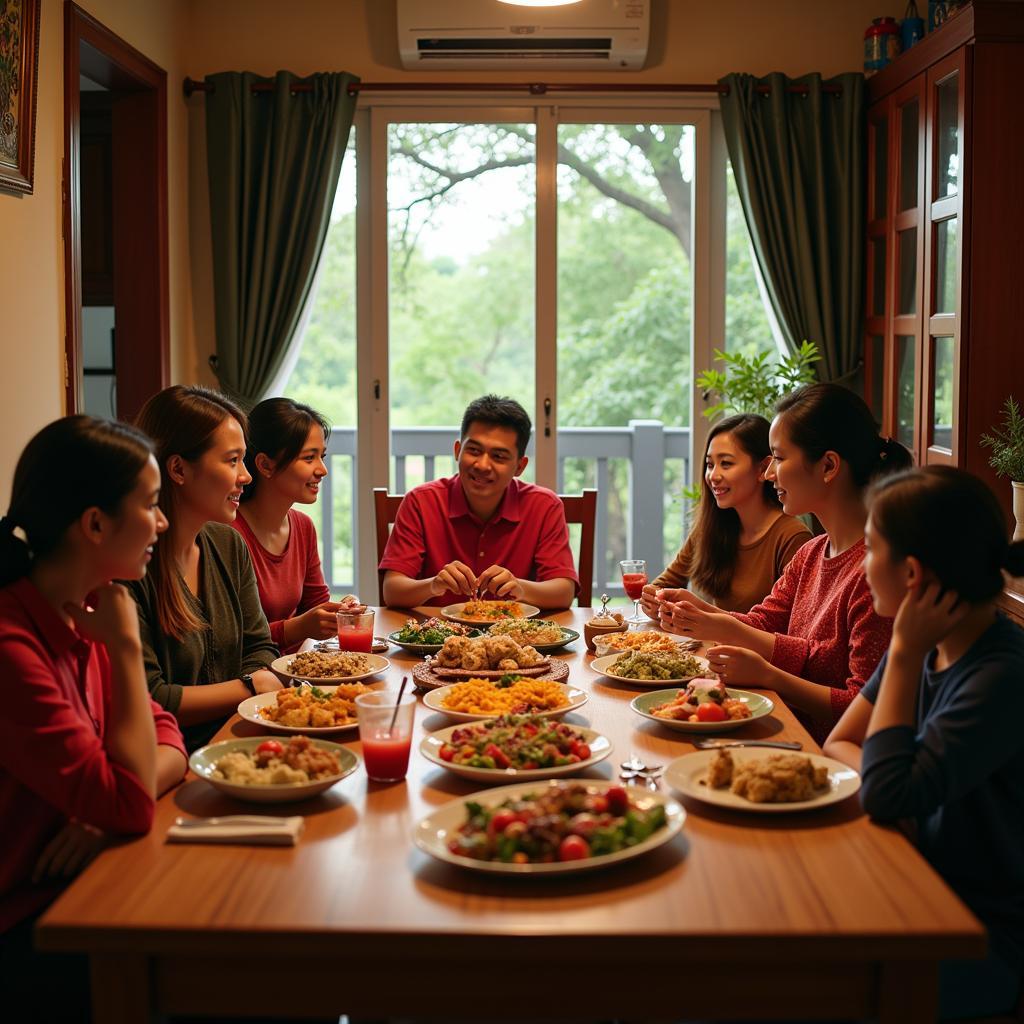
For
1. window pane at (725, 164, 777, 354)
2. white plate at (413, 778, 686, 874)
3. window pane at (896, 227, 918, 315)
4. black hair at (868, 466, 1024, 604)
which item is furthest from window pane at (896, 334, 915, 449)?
white plate at (413, 778, 686, 874)

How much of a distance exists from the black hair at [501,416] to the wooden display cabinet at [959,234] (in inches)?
53.4

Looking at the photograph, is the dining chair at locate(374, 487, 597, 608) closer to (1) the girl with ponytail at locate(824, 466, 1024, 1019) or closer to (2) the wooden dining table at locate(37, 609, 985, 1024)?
(1) the girl with ponytail at locate(824, 466, 1024, 1019)

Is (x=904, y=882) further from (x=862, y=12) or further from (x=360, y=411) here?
(x=862, y=12)

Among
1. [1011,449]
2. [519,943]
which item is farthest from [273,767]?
[1011,449]

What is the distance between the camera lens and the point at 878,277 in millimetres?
4602

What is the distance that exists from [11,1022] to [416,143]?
395 centimetres

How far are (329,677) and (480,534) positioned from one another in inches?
45.3

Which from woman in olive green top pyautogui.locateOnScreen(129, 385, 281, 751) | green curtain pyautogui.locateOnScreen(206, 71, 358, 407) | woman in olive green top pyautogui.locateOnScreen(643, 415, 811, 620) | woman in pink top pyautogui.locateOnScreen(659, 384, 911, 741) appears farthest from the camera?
green curtain pyautogui.locateOnScreen(206, 71, 358, 407)

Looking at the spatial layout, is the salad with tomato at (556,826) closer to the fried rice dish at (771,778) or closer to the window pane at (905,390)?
→ the fried rice dish at (771,778)

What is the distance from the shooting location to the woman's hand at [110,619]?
1536 mm

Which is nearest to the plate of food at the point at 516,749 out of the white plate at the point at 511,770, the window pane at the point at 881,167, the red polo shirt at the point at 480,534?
the white plate at the point at 511,770

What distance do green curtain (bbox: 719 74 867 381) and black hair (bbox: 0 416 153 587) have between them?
3.53 meters

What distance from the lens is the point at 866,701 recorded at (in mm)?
1773

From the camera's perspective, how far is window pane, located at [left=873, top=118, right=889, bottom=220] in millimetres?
4484
